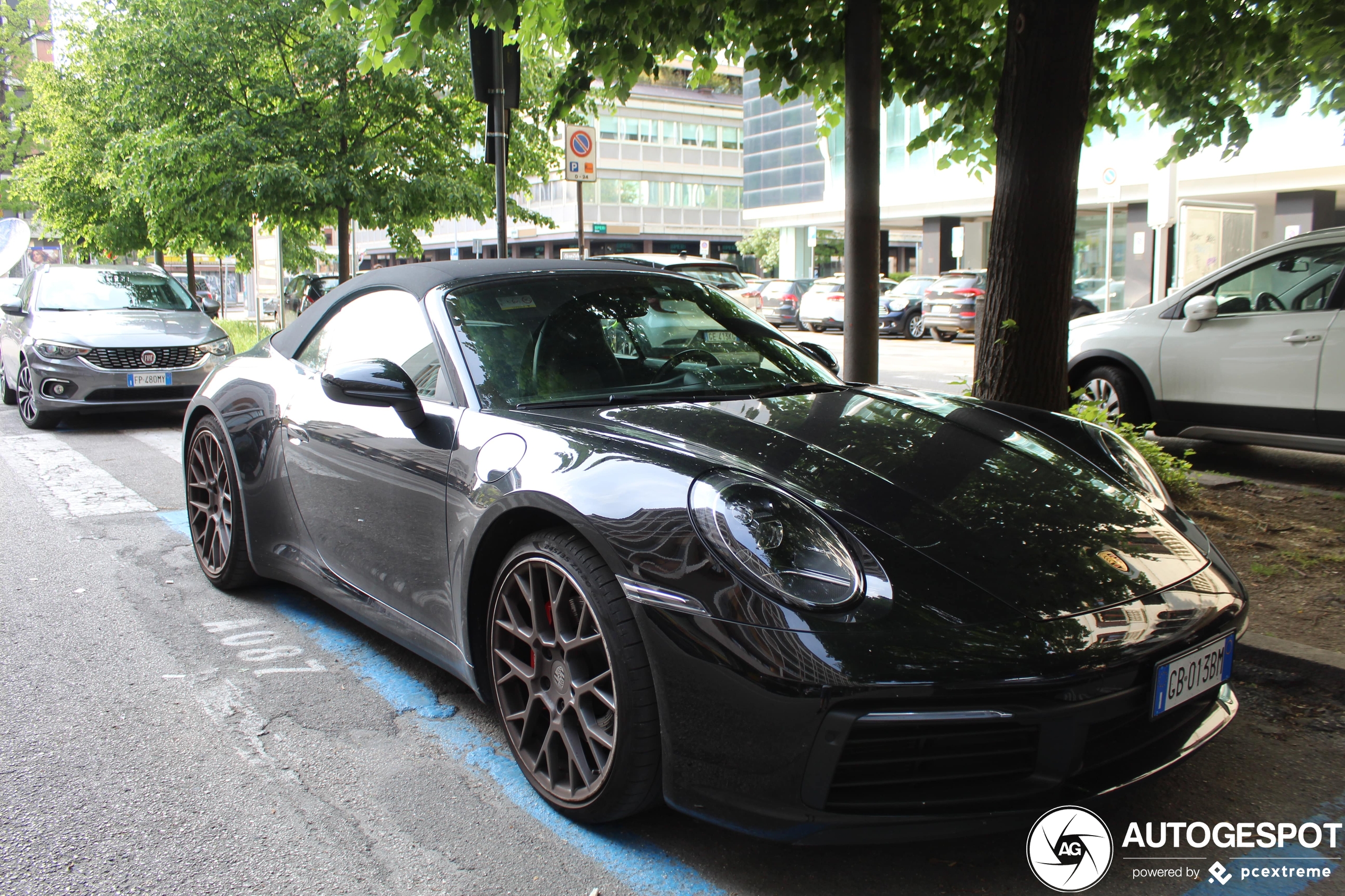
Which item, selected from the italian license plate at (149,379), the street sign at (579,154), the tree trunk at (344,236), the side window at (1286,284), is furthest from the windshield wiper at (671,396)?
the tree trunk at (344,236)

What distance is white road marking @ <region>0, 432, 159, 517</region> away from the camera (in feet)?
20.9

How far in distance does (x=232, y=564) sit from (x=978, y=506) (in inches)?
125

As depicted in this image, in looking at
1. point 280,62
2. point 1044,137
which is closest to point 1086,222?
point 280,62

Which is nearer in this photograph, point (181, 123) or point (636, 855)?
point (636, 855)

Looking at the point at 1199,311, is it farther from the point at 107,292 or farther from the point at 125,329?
the point at 107,292

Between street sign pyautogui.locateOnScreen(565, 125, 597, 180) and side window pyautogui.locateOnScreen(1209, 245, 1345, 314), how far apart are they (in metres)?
5.53

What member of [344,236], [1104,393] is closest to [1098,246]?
[344,236]

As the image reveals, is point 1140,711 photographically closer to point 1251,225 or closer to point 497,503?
point 497,503

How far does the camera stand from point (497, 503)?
277cm

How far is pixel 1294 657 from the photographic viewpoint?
11.4 feet

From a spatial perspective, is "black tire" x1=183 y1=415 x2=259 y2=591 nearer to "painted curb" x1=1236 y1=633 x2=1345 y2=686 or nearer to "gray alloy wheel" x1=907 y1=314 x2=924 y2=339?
"painted curb" x1=1236 y1=633 x2=1345 y2=686

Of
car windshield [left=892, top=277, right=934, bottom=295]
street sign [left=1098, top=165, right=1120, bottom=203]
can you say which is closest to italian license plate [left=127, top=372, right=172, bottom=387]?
street sign [left=1098, top=165, right=1120, bottom=203]

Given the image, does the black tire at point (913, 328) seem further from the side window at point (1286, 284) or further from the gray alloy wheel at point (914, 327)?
the side window at point (1286, 284)

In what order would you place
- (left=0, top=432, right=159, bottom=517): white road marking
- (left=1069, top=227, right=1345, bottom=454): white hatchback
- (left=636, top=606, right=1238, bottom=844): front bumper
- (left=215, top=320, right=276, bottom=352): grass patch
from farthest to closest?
(left=215, top=320, right=276, bottom=352): grass patch < (left=1069, top=227, right=1345, bottom=454): white hatchback < (left=0, top=432, right=159, bottom=517): white road marking < (left=636, top=606, right=1238, bottom=844): front bumper
